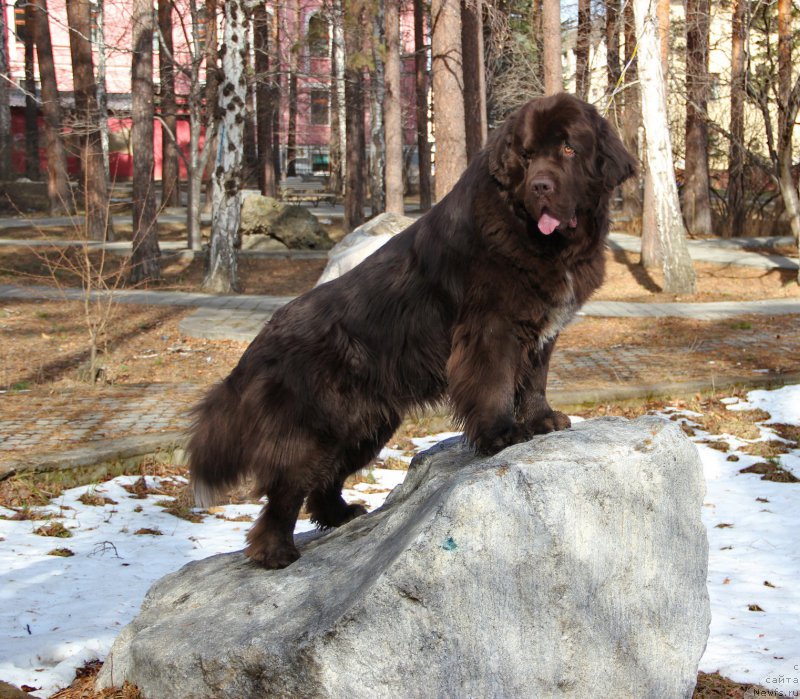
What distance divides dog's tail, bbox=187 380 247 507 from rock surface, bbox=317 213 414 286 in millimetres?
6257

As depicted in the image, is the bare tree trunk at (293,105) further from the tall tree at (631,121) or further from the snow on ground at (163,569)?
the snow on ground at (163,569)

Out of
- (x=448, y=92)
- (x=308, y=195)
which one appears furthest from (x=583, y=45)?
(x=308, y=195)

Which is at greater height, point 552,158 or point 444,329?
point 552,158

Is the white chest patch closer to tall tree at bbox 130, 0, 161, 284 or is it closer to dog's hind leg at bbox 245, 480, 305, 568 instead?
dog's hind leg at bbox 245, 480, 305, 568

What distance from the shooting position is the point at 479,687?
297cm

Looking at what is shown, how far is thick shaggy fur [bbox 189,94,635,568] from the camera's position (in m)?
3.59

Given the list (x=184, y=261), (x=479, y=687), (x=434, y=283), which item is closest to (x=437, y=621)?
(x=479, y=687)

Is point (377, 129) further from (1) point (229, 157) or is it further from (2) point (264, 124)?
(1) point (229, 157)

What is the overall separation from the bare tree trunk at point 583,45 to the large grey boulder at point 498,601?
19891 millimetres

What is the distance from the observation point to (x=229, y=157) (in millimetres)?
14867

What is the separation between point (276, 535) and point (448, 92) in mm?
11445

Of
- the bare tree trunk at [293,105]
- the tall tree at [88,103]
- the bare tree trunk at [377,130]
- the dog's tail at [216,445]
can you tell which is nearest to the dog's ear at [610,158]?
the dog's tail at [216,445]

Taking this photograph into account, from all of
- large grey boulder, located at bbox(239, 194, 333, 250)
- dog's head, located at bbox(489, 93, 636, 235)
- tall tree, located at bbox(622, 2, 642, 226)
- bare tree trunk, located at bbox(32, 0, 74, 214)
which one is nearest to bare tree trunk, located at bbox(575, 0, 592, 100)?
tall tree, located at bbox(622, 2, 642, 226)

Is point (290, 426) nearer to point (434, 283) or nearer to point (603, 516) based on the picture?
point (434, 283)
